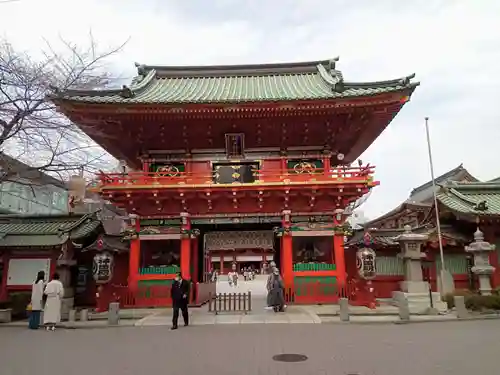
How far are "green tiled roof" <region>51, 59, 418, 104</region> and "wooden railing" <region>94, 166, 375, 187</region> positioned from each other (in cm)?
351

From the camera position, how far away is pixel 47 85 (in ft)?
38.4

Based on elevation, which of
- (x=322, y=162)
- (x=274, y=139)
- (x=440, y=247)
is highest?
(x=274, y=139)

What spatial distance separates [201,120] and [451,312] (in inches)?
545

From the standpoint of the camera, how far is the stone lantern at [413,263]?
643 inches

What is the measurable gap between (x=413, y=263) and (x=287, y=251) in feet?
18.6

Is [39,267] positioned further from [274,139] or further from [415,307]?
[415,307]

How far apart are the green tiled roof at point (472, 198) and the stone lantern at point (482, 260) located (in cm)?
133

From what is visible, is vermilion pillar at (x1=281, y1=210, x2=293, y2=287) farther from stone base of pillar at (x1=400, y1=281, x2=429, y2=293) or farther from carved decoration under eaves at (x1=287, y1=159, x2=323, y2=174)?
stone base of pillar at (x1=400, y1=281, x2=429, y2=293)

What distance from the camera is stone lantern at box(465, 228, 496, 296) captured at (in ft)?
54.9

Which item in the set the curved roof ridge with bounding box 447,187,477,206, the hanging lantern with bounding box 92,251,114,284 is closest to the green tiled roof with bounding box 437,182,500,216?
the curved roof ridge with bounding box 447,187,477,206

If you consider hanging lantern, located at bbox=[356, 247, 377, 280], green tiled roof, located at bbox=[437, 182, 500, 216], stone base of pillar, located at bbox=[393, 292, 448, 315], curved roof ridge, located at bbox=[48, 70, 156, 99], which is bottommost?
stone base of pillar, located at bbox=[393, 292, 448, 315]

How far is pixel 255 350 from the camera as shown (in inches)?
347

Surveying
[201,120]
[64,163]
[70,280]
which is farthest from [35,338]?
[201,120]

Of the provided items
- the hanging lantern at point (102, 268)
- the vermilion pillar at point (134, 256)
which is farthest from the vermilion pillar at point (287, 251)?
the hanging lantern at point (102, 268)
